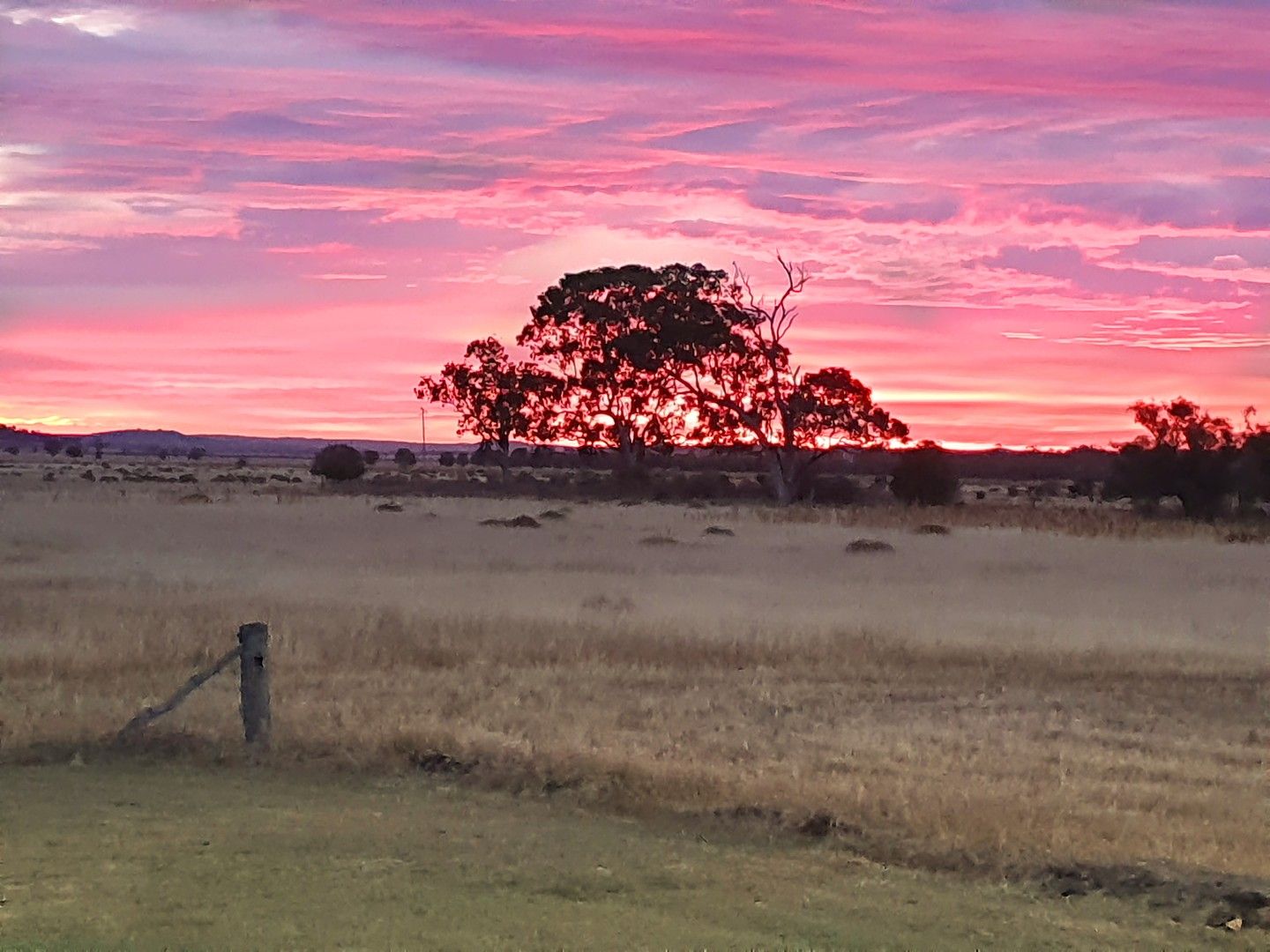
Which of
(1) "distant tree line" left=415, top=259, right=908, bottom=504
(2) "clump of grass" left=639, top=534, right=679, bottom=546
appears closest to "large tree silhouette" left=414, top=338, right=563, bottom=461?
(1) "distant tree line" left=415, top=259, right=908, bottom=504

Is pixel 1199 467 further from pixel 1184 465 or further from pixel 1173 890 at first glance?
pixel 1173 890

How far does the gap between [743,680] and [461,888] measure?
9.66 metres

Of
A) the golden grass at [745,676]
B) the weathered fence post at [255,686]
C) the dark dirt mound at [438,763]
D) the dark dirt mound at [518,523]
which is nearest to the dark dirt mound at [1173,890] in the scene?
the golden grass at [745,676]

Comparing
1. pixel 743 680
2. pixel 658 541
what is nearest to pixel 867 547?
pixel 658 541

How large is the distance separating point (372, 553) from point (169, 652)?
1843 centimetres

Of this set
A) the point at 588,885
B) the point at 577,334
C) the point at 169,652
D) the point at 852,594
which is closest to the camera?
the point at 588,885

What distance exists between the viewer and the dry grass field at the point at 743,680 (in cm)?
1068

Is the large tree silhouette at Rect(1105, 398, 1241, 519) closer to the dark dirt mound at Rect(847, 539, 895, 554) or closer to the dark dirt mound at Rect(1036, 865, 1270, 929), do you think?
the dark dirt mound at Rect(847, 539, 895, 554)

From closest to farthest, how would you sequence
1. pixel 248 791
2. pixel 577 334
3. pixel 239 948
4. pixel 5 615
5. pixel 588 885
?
pixel 239 948, pixel 588 885, pixel 248 791, pixel 5 615, pixel 577 334

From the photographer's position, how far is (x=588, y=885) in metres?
7.89

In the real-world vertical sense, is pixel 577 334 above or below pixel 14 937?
above

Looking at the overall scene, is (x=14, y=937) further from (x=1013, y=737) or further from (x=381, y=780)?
(x=1013, y=737)

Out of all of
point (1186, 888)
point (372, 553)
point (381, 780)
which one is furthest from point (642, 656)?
point (372, 553)

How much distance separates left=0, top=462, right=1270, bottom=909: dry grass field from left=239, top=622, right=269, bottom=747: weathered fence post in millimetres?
201
